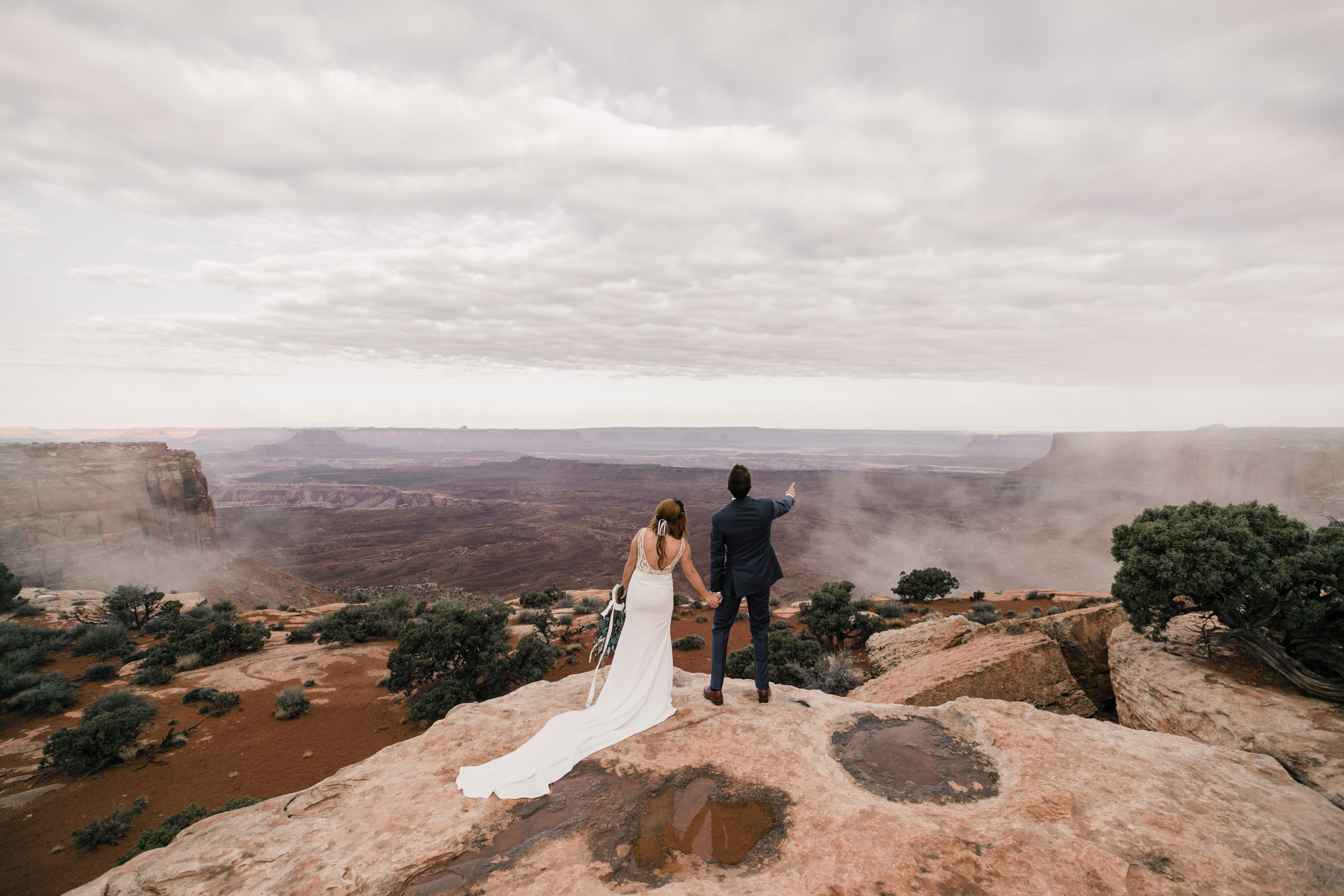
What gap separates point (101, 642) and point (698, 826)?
20.4m

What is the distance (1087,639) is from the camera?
8680 millimetres

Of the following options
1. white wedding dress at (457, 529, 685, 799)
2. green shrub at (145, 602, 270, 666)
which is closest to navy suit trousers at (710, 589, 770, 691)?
white wedding dress at (457, 529, 685, 799)

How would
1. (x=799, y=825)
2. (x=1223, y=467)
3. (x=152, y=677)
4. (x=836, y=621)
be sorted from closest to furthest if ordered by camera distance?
(x=799, y=825)
(x=152, y=677)
(x=836, y=621)
(x=1223, y=467)

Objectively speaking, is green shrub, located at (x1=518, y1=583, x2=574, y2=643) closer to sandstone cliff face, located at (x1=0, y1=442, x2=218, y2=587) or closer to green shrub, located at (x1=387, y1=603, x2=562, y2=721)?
green shrub, located at (x1=387, y1=603, x2=562, y2=721)

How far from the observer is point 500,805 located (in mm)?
3977

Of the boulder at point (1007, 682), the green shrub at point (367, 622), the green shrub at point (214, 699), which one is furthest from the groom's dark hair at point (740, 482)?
the green shrub at point (367, 622)

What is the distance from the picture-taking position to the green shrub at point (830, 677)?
376 inches

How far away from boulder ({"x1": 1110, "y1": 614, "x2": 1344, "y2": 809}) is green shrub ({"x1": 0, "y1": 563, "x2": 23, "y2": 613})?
33.3 metres

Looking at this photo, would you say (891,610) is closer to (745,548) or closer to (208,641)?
(745,548)

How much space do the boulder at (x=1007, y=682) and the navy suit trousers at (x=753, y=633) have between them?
2.71m

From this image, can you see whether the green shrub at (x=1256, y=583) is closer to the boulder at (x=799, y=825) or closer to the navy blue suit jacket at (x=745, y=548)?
the boulder at (x=799, y=825)

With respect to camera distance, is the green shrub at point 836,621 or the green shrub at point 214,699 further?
the green shrub at point 836,621

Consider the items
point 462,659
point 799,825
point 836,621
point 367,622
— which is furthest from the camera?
point 367,622

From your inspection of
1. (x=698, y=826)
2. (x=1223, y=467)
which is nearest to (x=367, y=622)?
(x=698, y=826)
